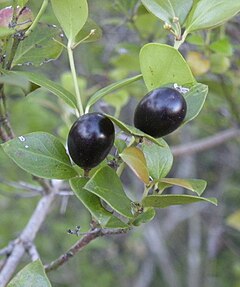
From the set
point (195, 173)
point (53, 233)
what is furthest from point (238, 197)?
point (53, 233)

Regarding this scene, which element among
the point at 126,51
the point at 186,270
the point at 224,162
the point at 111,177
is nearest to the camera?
the point at 111,177

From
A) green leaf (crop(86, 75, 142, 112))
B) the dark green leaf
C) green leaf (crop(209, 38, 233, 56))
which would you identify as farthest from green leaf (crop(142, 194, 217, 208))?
green leaf (crop(209, 38, 233, 56))

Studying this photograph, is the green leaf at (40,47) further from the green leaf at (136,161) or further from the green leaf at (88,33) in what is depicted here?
the green leaf at (136,161)

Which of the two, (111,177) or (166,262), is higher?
(111,177)

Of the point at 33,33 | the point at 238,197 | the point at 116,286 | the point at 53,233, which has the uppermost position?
the point at 33,33

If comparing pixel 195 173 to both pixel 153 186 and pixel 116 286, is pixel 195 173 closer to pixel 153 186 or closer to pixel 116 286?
pixel 116 286

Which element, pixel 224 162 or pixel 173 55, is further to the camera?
pixel 224 162

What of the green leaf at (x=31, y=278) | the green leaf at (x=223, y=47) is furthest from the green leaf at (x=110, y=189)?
the green leaf at (x=223, y=47)
